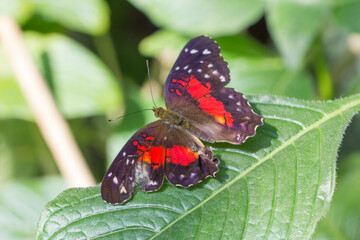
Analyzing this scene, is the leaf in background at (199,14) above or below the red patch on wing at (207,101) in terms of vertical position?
above

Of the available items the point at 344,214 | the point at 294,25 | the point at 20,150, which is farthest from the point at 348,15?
the point at 20,150

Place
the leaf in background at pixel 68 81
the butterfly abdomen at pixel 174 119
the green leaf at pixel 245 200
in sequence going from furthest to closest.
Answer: the leaf in background at pixel 68 81
the butterfly abdomen at pixel 174 119
the green leaf at pixel 245 200

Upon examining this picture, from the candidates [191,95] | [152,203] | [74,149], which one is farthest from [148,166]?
[74,149]

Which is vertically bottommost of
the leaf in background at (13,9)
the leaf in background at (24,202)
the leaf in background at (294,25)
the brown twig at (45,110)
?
the leaf in background at (24,202)

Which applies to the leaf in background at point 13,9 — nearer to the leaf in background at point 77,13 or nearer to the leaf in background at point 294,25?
the leaf in background at point 77,13

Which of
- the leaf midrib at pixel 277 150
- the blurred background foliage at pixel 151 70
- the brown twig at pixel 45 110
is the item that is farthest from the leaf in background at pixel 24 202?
the leaf midrib at pixel 277 150

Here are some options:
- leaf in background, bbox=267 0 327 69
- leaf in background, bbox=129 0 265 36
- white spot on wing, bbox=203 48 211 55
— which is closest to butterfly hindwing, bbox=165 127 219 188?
white spot on wing, bbox=203 48 211 55

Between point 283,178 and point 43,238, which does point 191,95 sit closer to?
point 283,178
